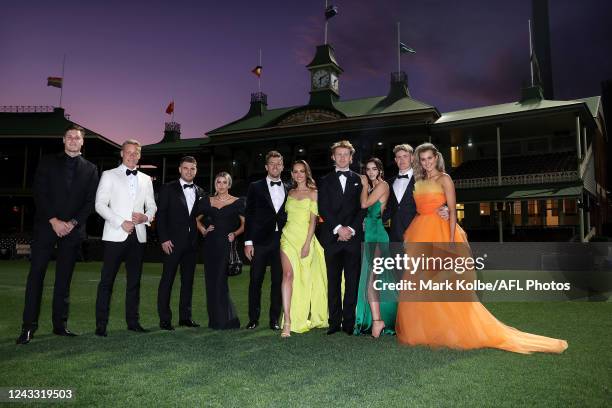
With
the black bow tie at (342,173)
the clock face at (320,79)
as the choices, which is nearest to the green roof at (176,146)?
the clock face at (320,79)

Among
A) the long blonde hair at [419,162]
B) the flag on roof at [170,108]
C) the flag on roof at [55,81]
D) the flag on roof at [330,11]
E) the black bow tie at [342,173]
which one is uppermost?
the flag on roof at [330,11]

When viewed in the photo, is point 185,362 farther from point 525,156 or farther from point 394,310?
point 525,156

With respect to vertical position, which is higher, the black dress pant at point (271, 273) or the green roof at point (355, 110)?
the green roof at point (355, 110)

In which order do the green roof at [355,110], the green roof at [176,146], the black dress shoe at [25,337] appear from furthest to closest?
the green roof at [176,146], the green roof at [355,110], the black dress shoe at [25,337]

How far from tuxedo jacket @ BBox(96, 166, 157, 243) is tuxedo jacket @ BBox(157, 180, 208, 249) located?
0.28 meters

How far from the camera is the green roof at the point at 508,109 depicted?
875 inches

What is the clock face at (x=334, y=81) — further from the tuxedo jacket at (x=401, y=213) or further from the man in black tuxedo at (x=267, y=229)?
the tuxedo jacket at (x=401, y=213)

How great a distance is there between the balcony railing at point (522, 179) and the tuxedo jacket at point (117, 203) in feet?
70.1

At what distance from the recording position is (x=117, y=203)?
541 cm

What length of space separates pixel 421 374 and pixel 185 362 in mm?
2142

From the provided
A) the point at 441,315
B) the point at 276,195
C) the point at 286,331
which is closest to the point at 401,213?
the point at 441,315

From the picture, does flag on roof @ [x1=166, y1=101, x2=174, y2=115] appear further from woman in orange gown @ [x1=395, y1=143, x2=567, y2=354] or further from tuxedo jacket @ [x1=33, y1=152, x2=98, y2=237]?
woman in orange gown @ [x1=395, y1=143, x2=567, y2=354]

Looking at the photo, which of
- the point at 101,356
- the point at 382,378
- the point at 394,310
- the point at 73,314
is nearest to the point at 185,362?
the point at 101,356

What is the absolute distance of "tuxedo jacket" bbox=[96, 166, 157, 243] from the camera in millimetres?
5297
